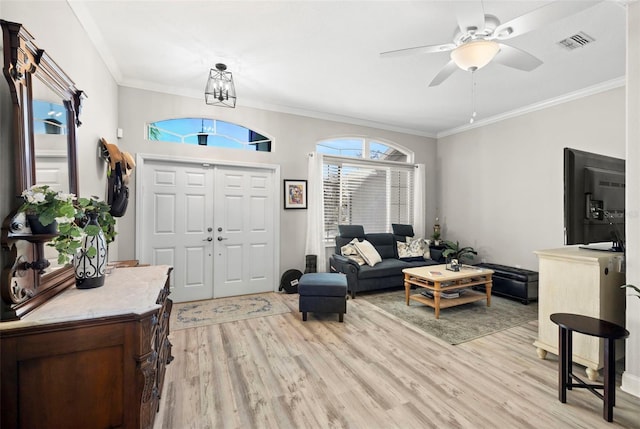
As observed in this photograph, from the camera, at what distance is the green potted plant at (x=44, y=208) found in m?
1.26

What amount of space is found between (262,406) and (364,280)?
105 inches

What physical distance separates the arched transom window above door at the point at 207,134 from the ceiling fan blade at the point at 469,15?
3.18m

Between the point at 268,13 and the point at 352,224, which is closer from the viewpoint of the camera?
the point at 268,13

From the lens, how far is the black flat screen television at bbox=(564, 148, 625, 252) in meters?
1.97

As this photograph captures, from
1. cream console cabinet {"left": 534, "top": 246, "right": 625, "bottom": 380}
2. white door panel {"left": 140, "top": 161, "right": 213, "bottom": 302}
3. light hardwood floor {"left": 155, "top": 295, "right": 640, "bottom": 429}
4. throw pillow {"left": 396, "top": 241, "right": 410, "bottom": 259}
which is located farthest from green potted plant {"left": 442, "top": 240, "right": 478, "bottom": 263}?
white door panel {"left": 140, "top": 161, "right": 213, "bottom": 302}

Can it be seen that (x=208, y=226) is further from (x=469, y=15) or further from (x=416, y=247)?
(x=469, y=15)

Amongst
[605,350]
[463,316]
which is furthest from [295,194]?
[605,350]

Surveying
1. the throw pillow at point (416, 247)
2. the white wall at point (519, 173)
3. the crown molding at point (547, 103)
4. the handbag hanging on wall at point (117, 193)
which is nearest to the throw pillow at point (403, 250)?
the throw pillow at point (416, 247)

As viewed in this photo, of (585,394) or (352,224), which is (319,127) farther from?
(585,394)

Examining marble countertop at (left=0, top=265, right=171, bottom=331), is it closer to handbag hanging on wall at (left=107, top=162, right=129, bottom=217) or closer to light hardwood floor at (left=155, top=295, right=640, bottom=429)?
light hardwood floor at (left=155, top=295, right=640, bottom=429)

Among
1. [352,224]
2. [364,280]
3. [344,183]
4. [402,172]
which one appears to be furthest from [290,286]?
[402,172]

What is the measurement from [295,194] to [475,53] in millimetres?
3198

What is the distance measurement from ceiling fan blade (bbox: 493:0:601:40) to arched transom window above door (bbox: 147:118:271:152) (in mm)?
3391

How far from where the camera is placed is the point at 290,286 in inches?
178
